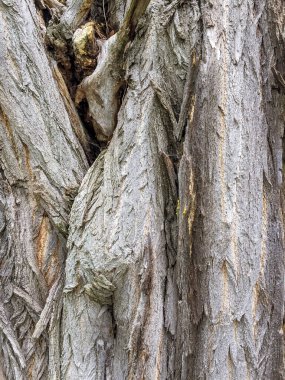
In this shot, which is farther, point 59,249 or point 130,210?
point 59,249

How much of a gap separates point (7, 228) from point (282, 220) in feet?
2.71

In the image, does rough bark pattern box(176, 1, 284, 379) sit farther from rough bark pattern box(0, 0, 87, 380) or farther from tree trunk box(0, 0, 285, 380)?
rough bark pattern box(0, 0, 87, 380)

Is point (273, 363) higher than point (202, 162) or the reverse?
the reverse

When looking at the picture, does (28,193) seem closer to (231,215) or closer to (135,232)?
(135,232)

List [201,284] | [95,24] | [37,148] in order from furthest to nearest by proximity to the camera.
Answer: [95,24]
[37,148]
[201,284]

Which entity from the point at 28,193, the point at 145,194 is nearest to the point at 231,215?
the point at 145,194

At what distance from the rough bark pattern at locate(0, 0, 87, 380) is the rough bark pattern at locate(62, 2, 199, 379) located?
10cm

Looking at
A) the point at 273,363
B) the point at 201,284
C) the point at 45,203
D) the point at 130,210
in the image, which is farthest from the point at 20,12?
the point at 273,363

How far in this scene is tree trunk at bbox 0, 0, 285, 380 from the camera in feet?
4.10

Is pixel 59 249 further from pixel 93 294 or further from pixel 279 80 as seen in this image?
pixel 279 80

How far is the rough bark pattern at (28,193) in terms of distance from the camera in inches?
58.0

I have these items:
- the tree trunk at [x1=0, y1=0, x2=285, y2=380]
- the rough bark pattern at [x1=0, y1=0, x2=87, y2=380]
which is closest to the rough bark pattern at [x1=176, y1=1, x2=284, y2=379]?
the tree trunk at [x1=0, y1=0, x2=285, y2=380]

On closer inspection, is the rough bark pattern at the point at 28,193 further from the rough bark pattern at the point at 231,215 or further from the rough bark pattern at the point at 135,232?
the rough bark pattern at the point at 231,215

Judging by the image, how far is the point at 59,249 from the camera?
152 cm
